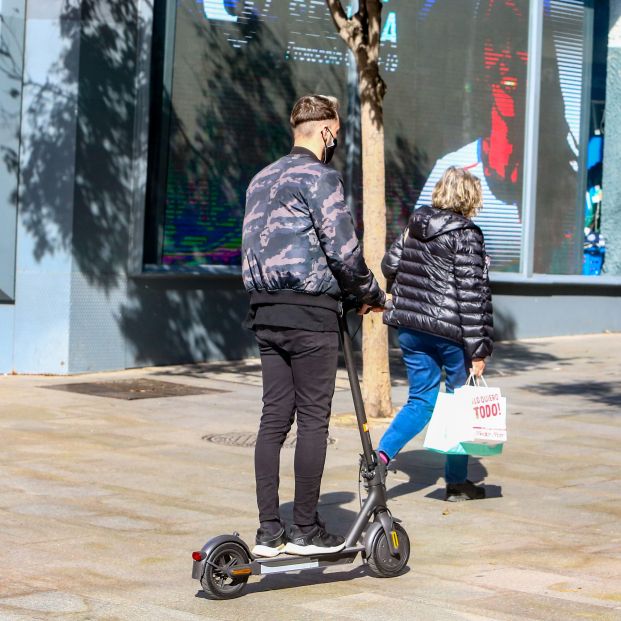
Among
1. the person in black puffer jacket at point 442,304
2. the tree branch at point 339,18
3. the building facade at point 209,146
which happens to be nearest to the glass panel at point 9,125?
the building facade at point 209,146

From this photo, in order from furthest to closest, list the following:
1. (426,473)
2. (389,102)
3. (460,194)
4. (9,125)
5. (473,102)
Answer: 1. (473,102)
2. (389,102)
3. (9,125)
4. (426,473)
5. (460,194)

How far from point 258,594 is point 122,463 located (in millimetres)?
2958

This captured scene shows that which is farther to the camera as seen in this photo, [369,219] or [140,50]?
[140,50]

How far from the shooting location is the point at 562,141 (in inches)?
677

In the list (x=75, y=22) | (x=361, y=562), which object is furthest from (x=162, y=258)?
(x=361, y=562)

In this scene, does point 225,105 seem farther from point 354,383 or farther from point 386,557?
point 386,557

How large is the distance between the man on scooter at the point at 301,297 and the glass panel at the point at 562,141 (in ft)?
39.0

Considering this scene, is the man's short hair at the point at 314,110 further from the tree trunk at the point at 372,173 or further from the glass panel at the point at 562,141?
the glass panel at the point at 562,141

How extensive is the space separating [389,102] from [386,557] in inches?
403

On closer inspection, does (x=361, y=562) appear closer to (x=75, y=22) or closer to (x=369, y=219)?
(x=369, y=219)

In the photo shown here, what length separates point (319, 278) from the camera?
5324mm

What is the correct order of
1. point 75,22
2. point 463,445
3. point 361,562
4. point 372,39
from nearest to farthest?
point 361,562 < point 463,445 < point 372,39 < point 75,22

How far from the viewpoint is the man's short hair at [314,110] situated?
218 inches

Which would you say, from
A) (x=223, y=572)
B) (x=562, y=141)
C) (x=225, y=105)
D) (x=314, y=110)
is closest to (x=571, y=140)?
(x=562, y=141)
